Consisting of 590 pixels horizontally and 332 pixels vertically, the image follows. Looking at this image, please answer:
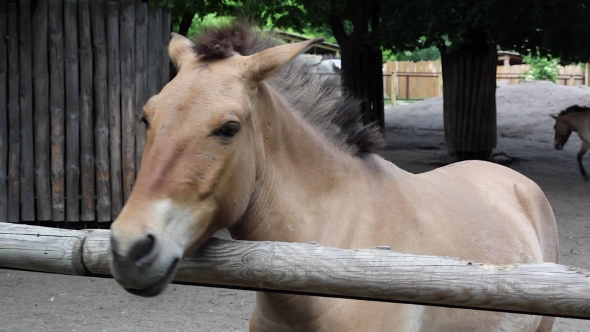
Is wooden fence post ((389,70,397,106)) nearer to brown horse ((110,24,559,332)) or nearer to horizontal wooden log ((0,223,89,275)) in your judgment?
brown horse ((110,24,559,332))

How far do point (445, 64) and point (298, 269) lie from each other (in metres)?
12.2

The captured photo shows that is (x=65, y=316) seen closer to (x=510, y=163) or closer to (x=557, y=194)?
(x=557, y=194)

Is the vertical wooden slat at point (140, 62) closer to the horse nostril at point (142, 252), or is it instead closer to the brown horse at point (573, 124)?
the horse nostril at point (142, 252)

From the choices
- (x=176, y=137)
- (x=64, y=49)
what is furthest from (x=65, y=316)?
(x=176, y=137)

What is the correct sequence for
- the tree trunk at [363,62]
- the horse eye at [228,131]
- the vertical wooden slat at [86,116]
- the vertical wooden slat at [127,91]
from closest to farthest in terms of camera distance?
the horse eye at [228,131] < the vertical wooden slat at [86,116] < the vertical wooden slat at [127,91] < the tree trunk at [363,62]

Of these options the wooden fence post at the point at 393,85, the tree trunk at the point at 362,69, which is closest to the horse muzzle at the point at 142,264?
the tree trunk at the point at 362,69

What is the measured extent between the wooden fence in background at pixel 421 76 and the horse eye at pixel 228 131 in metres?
36.1

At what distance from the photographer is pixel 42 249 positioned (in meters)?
A: 2.46

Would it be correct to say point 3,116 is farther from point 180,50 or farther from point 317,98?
point 317,98

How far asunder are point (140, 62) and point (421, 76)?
108ft

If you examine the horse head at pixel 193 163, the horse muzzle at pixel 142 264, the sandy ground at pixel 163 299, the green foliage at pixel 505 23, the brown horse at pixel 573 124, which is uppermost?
the green foliage at pixel 505 23

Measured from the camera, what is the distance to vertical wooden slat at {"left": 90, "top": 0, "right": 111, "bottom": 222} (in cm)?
765

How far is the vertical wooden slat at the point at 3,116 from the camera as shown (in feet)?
24.2

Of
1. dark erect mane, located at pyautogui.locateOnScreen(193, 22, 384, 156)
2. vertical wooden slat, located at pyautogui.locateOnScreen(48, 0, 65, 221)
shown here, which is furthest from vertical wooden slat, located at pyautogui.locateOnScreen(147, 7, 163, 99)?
dark erect mane, located at pyautogui.locateOnScreen(193, 22, 384, 156)
